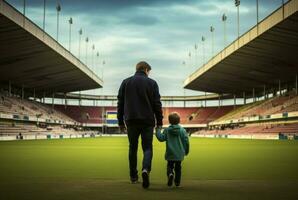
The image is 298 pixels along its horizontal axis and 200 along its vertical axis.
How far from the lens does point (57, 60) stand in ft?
168

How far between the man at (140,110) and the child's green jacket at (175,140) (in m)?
0.23

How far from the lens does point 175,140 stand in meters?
6.88

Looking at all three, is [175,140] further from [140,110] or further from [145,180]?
[145,180]

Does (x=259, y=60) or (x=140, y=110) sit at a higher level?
(x=259, y=60)

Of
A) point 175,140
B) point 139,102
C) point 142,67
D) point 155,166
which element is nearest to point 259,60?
point 155,166

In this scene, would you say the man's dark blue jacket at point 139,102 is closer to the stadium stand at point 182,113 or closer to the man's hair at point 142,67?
the man's hair at point 142,67

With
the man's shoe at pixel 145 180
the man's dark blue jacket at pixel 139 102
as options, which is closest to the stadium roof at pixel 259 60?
the man's dark blue jacket at pixel 139 102

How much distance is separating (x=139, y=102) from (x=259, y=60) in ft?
149

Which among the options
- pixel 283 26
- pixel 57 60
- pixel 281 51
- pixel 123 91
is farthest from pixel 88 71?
pixel 123 91

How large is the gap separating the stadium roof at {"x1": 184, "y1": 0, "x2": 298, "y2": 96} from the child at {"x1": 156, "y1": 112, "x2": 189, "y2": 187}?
2731 centimetres

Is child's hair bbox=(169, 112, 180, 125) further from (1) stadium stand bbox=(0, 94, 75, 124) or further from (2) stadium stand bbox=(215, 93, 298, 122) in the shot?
(1) stadium stand bbox=(0, 94, 75, 124)

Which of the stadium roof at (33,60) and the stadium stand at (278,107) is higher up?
the stadium roof at (33,60)

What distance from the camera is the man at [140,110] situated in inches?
268

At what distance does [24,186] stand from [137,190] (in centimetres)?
196
